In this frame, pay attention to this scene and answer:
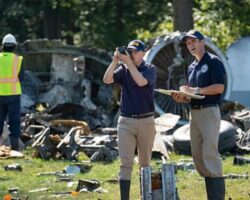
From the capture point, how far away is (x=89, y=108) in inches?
719

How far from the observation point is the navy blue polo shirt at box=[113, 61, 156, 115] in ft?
28.8

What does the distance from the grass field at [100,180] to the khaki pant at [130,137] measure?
860 millimetres

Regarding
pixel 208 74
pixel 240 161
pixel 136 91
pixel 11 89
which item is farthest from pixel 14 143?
pixel 208 74

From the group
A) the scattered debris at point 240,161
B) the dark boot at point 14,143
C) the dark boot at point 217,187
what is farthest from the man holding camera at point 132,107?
the dark boot at point 14,143

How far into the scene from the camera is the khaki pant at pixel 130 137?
8.79 m

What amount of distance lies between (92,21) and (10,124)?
19062 mm

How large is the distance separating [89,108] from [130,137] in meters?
9.46

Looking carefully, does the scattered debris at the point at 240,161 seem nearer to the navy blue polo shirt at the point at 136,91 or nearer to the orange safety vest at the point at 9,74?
the navy blue polo shirt at the point at 136,91

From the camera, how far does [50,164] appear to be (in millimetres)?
12867

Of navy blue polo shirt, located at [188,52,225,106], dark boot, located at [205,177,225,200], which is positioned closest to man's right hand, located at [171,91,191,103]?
navy blue polo shirt, located at [188,52,225,106]

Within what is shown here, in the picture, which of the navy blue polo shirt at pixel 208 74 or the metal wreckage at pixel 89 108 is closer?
the navy blue polo shirt at pixel 208 74

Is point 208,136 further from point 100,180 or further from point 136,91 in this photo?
point 100,180

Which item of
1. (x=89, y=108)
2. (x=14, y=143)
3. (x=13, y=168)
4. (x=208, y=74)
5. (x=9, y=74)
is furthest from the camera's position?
(x=89, y=108)

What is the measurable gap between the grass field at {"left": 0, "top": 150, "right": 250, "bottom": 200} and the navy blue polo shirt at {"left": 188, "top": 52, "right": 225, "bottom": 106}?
1.37m
